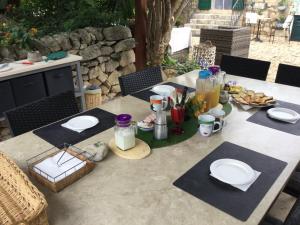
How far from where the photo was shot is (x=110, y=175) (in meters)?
1.05

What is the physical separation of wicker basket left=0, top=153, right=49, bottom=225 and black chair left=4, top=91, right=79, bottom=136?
0.46 meters

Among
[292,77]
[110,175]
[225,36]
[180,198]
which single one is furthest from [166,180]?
[225,36]

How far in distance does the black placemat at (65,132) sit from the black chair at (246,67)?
141cm

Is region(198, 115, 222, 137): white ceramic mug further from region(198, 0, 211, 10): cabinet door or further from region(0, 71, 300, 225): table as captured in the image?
region(198, 0, 211, 10): cabinet door

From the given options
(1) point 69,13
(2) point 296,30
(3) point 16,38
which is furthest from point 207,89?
(2) point 296,30

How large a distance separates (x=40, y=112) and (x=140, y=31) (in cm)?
240

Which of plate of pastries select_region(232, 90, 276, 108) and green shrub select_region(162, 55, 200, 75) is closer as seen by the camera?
plate of pastries select_region(232, 90, 276, 108)

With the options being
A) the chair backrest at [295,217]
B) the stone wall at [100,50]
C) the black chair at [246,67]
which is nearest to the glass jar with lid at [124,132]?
the chair backrest at [295,217]

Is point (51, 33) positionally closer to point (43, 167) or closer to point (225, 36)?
point (43, 167)

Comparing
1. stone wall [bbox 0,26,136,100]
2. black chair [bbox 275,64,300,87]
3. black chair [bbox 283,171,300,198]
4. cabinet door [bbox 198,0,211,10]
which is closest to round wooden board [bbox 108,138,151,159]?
black chair [bbox 283,171,300,198]

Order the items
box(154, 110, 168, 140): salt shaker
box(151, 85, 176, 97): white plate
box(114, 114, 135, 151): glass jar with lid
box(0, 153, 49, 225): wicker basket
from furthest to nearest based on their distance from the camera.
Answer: box(151, 85, 176, 97): white plate < box(154, 110, 168, 140): salt shaker < box(114, 114, 135, 151): glass jar with lid < box(0, 153, 49, 225): wicker basket

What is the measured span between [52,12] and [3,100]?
79.1 inches

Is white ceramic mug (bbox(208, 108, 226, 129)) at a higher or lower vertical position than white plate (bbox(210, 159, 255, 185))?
higher

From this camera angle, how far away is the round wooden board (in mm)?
1167
